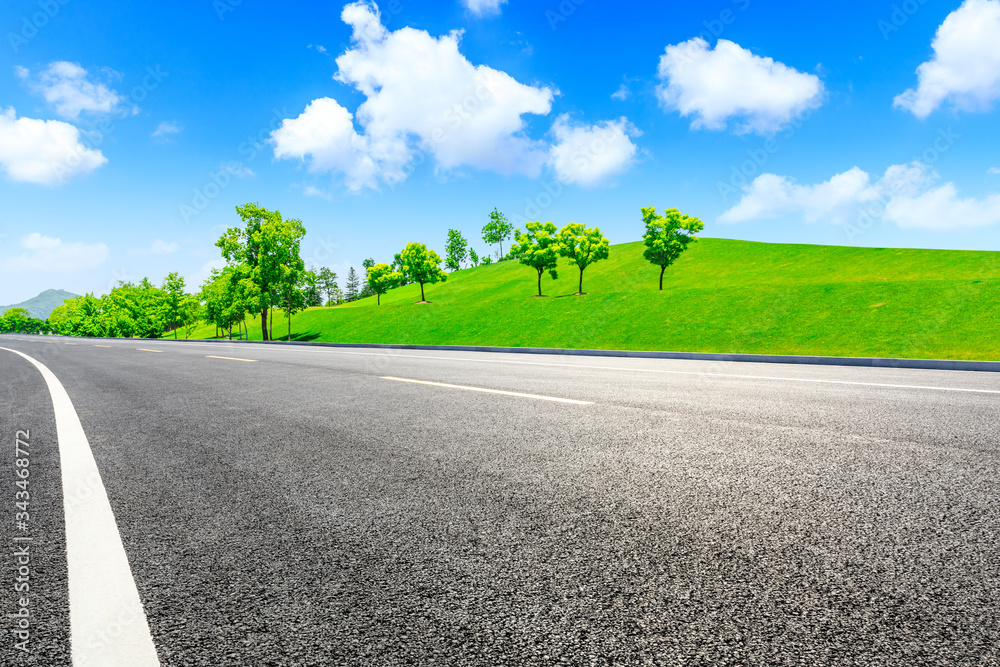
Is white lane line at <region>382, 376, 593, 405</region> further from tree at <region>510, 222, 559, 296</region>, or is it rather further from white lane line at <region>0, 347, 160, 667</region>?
tree at <region>510, 222, 559, 296</region>

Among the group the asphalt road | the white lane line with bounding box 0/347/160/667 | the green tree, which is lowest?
the asphalt road

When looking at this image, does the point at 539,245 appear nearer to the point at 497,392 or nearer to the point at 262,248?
the point at 262,248

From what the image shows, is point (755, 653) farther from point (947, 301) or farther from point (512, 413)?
point (947, 301)

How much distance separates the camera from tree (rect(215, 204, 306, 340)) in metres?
51.1

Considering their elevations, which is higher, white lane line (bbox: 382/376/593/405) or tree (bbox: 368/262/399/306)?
tree (bbox: 368/262/399/306)

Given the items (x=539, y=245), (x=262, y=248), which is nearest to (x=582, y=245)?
(x=539, y=245)

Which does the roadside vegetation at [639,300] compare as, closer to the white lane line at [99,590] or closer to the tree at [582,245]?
the tree at [582,245]

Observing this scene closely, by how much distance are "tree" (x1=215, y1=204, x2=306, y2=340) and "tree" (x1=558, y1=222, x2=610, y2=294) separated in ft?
102

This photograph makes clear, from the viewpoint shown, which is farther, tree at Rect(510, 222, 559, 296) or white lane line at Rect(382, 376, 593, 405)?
tree at Rect(510, 222, 559, 296)

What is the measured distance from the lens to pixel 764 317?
30.4 metres

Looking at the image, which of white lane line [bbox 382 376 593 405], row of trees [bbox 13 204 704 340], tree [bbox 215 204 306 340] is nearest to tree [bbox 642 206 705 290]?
row of trees [bbox 13 204 704 340]

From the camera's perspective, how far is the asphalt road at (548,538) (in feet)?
6.06

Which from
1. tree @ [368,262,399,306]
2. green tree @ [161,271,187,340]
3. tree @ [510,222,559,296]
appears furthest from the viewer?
tree @ [368,262,399,306]

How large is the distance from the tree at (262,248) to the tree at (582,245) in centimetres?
3102
